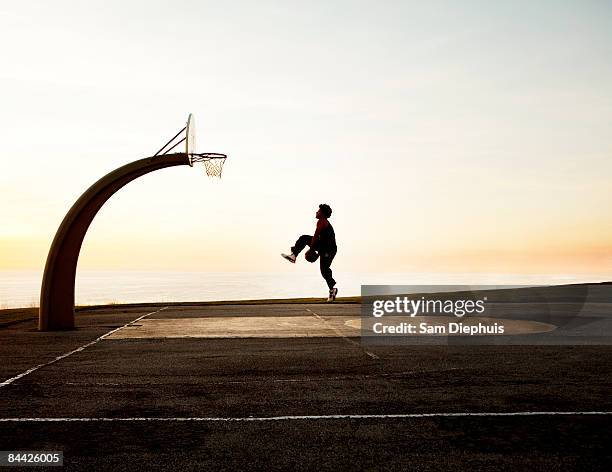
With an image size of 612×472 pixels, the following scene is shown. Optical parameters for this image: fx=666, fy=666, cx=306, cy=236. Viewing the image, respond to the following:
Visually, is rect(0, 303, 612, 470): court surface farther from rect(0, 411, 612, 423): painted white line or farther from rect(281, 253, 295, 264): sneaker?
rect(281, 253, 295, 264): sneaker

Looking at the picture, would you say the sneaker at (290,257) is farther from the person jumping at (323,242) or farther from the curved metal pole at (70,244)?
the curved metal pole at (70,244)

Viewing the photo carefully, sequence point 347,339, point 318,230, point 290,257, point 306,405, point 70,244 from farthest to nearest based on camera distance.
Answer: point 70,244 → point 290,257 → point 347,339 → point 318,230 → point 306,405

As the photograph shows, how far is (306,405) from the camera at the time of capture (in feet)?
23.7

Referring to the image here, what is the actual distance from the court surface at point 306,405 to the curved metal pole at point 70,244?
9.98ft

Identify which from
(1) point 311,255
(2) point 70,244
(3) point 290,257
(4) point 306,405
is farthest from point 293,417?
(2) point 70,244

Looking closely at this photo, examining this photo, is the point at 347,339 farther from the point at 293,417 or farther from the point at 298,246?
the point at 293,417

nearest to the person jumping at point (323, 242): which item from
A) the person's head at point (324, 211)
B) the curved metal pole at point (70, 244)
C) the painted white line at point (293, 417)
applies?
the person's head at point (324, 211)

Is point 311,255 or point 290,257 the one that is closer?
point 311,255

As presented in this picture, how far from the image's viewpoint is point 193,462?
5168mm

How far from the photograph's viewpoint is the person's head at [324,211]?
1302 cm

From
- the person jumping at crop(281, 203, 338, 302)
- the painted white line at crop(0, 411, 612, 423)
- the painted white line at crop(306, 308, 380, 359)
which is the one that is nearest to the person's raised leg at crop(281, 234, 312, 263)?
the person jumping at crop(281, 203, 338, 302)

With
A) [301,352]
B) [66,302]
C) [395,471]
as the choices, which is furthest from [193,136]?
[395,471]

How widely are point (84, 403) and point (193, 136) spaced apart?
11215 millimetres

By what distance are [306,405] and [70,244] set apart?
35.3 feet
